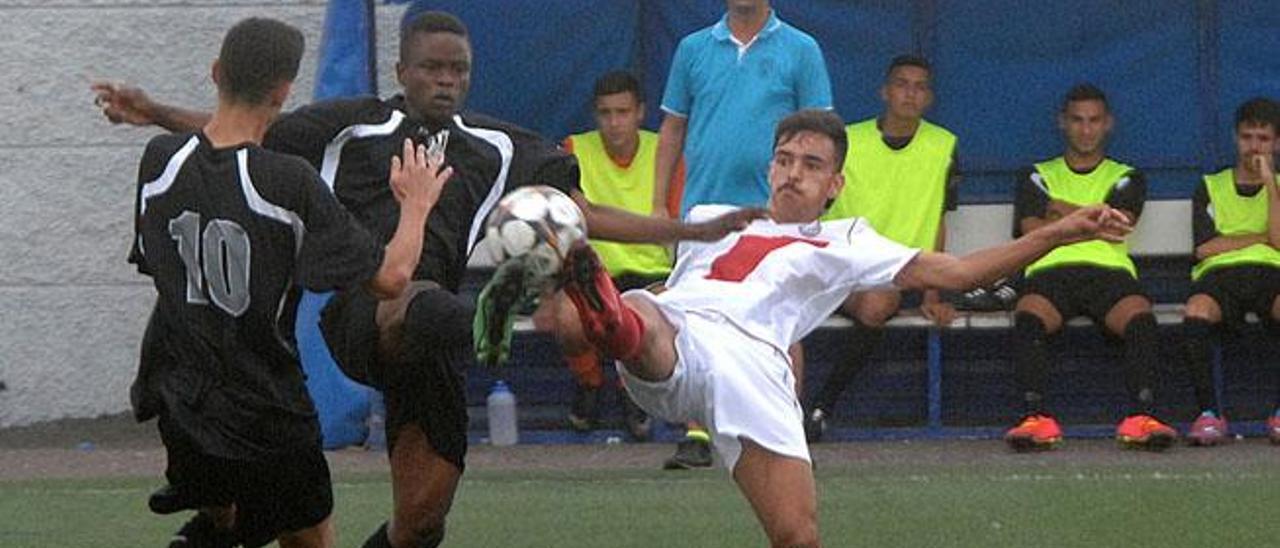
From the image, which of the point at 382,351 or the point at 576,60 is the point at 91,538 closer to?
the point at 382,351

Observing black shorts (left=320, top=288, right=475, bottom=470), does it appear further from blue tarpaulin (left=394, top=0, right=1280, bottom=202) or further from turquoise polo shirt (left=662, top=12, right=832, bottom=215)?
blue tarpaulin (left=394, top=0, right=1280, bottom=202)

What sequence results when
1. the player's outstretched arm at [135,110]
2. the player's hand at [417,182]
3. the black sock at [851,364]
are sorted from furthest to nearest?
the black sock at [851,364] → the player's outstretched arm at [135,110] → the player's hand at [417,182]

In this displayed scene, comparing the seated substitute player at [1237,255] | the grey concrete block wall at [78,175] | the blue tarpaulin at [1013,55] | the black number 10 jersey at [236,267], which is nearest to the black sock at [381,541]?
the black number 10 jersey at [236,267]

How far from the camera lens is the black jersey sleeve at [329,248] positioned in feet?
22.1

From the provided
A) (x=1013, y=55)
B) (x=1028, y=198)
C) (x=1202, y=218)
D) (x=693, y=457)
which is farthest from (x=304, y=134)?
(x=1013, y=55)

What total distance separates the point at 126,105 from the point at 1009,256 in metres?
2.38

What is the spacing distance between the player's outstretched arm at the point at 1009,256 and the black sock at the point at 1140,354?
513cm

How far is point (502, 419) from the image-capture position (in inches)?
521

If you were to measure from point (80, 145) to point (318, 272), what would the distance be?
7.79 m

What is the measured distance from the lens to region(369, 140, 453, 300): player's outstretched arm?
685 centimetres

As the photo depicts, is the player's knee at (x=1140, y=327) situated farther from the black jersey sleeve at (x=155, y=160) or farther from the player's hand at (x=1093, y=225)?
the black jersey sleeve at (x=155, y=160)

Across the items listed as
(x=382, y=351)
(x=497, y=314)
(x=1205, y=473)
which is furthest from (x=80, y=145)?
(x=497, y=314)

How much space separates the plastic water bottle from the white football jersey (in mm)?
5673

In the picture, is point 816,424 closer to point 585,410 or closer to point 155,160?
point 585,410
